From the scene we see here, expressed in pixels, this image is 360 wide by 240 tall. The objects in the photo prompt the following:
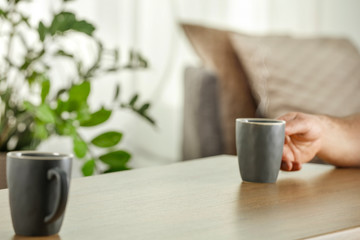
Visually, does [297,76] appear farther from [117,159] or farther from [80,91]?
[80,91]

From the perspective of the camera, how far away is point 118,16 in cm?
272

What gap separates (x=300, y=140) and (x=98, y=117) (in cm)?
61

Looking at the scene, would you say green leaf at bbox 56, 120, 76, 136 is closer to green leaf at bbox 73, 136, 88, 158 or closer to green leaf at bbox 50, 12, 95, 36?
green leaf at bbox 73, 136, 88, 158

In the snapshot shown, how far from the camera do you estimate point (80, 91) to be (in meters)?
1.59

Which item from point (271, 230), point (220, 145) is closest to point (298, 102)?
point (220, 145)

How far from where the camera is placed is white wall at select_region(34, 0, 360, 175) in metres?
2.70

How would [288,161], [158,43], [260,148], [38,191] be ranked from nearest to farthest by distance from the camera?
[38,191] < [260,148] < [288,161] < [158,43]

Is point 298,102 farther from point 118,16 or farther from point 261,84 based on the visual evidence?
point 118,16

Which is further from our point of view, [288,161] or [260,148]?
[288,161]

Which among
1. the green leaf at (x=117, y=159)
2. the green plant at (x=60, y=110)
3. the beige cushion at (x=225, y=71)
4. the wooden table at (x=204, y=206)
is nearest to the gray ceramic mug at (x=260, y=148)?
the wooden table at (x=204, y=206)

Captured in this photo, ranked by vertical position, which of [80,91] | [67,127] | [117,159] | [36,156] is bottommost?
[117,159]

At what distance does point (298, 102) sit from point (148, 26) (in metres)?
0.81

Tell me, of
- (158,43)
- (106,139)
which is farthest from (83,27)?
(158,43)

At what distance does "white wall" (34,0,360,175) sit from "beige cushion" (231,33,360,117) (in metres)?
0.49
